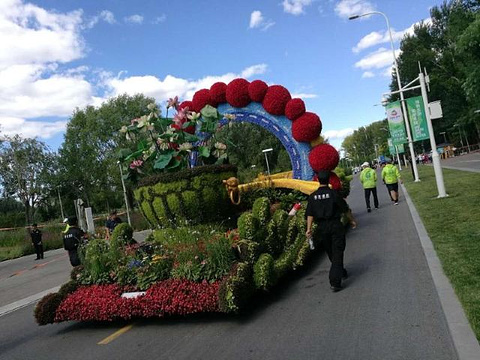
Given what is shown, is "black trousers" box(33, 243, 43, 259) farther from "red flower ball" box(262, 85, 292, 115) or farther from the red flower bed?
the red flower bed

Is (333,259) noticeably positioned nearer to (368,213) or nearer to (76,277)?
(76,277)

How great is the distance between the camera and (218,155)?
9.41 meters

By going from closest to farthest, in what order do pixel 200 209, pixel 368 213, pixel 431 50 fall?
pixel 200 209
pixel 368 213
pixel 431 50

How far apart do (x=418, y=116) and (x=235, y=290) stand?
14.7 meters

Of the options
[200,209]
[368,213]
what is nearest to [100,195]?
[368,213]

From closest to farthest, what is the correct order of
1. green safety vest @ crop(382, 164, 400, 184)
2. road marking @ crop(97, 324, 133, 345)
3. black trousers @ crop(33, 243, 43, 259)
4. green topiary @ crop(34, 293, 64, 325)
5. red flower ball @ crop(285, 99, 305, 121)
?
road marking @ crop(97, 324, 133, 345) → green topiary @ crop(34, 293, 64, 325) → red flower ball @ crop(285, 99, 305, 121) → green safety vest @ crop(382, 164, 400, 184) → black trousers @ crop(33, 243, 43, 259)

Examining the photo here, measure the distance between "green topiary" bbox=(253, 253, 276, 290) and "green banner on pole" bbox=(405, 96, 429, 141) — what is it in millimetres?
13125

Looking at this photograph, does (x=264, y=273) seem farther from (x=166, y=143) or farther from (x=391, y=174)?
(x=391, y=174)

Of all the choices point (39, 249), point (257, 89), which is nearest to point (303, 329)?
point (257, 89)

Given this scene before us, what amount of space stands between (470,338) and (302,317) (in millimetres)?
1902

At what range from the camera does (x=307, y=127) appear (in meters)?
10.6

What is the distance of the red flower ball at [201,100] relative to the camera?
1149 cm

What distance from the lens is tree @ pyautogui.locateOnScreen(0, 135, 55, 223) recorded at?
47969 mm

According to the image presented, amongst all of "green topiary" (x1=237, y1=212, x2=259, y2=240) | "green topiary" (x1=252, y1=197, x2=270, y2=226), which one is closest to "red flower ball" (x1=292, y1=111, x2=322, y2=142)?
"green topiary" (x1=252, y1=197, x2=270, y2=226)
